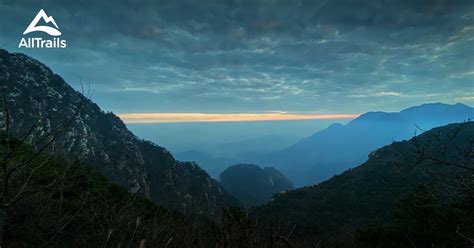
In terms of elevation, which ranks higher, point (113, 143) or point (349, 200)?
point (113, 143)

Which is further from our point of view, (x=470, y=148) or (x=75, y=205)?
(x=75, y=205)

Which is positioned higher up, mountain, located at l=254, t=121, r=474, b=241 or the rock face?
the rock face

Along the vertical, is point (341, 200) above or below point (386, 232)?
below

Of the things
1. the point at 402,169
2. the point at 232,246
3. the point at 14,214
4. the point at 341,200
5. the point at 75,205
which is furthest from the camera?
the point at 341,200

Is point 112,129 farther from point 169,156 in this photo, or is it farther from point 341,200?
point 341,200

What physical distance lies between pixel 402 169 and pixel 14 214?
1009cm

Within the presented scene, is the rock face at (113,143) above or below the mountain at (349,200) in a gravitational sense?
above

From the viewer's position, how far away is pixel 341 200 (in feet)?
214

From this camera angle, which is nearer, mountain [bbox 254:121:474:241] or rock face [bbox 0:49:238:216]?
mountain [bbox 254:121:474:241]

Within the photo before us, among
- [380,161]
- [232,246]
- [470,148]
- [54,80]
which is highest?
[54,80]

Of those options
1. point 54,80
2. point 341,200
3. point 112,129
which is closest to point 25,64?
point 54,80

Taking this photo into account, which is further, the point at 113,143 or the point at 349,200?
the point at 113,143

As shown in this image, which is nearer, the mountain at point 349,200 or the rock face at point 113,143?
the mountain at point 349,200

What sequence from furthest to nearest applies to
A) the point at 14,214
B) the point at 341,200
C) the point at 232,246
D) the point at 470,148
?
1. the point at 341,200
2. the point at 14,214
3. the point at 470,148
4. the point at 232,246
